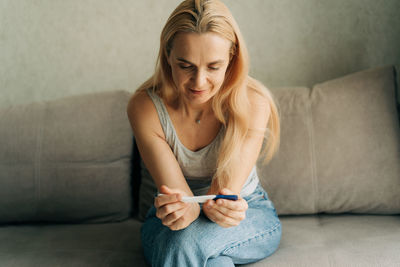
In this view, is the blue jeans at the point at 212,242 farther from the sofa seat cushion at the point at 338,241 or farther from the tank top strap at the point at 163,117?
the tank top strap at the point at 163,117

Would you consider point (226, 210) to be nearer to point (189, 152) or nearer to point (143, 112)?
point (189, 152)

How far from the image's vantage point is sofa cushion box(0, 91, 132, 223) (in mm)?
1350

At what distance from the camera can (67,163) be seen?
4.46 feet

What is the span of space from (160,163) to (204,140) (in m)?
0.17

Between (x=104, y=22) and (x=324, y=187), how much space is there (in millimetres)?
1193

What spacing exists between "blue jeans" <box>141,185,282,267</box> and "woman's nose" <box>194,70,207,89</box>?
37 centimetres

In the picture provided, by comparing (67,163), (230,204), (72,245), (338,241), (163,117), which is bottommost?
(72,245)

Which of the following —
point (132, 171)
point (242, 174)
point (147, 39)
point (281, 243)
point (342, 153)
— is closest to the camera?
point (242, 174)

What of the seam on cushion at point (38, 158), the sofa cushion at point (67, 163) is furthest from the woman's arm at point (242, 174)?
the seam on cushion at point (38, 158)

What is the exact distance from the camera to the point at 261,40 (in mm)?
1620

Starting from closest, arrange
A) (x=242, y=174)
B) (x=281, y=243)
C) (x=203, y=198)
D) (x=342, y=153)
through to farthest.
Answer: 1. (x=203, y=198)
2. (x=242, y=174)
3. (x=281, y=243)
4. (x=342, y=153)

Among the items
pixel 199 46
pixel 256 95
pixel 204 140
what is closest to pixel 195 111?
pixel 204 140

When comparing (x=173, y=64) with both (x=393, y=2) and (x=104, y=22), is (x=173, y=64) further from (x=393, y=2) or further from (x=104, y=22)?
(x=393, y=2)

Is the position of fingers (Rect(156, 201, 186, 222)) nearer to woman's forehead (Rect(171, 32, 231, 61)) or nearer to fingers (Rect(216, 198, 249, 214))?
fingers (Rect(216, 198, 249, 214))
